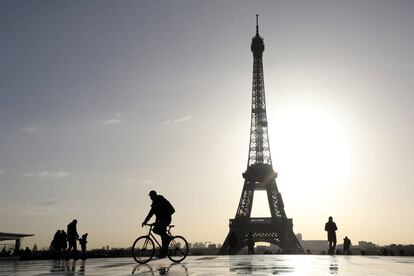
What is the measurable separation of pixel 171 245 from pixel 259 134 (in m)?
73.9

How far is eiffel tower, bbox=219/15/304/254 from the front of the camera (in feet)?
256

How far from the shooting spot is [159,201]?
14.0 meters

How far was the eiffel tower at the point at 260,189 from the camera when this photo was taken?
A: 78.0 meters

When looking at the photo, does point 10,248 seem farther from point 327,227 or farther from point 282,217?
point 282,217

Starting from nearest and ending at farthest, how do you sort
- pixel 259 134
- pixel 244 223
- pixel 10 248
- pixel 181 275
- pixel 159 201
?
pixel 181 275 < pixel 159 201 < pixel 10 248 < pixel 244 223 < pixel 259 134

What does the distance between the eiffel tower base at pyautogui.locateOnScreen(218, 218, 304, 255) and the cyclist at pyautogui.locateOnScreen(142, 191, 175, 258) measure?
64676mm

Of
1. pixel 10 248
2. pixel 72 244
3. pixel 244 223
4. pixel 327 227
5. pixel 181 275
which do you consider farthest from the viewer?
pixel 244 223

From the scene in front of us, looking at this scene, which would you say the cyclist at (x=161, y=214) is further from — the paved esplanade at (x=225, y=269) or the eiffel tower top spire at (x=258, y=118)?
the eiffel tower top spire at (x=258, y=118)

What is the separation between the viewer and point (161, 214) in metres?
13.9

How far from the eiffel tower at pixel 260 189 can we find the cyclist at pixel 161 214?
60.9m

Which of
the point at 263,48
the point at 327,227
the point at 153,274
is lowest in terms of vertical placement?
the point at 153,274

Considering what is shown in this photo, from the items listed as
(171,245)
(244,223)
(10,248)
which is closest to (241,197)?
(244,223)

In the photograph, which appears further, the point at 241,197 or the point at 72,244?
the point at 241,197

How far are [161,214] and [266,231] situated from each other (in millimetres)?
68117
